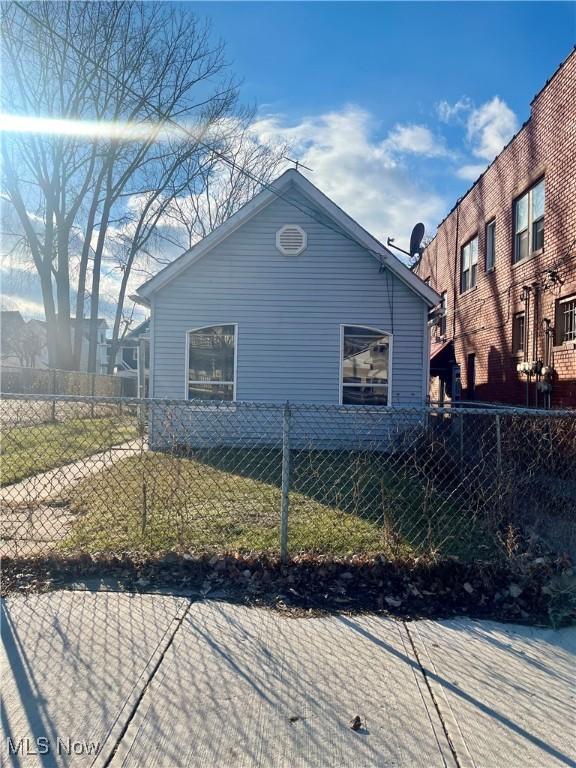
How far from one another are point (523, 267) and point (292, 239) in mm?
5412

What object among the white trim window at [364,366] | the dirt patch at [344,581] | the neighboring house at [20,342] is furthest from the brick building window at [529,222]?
the neighboring house at [20,342]

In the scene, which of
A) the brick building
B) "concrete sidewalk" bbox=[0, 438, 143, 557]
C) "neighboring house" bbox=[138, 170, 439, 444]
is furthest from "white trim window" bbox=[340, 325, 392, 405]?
"concrete sidewalk" bbox=[0, 438, 143, 557]

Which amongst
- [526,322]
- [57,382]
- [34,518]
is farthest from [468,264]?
[34,518]

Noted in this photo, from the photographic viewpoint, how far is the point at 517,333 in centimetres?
1244

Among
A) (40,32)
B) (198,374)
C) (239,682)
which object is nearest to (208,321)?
(198,374)

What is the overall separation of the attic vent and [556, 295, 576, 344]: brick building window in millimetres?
5191

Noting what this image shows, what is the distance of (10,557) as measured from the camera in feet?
13.5

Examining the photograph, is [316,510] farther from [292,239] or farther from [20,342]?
[20,342]

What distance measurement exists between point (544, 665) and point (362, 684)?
1.12 m

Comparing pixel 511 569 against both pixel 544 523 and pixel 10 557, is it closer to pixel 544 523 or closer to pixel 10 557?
pixel 544 523

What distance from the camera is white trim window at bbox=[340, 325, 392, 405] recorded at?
10.6 metres

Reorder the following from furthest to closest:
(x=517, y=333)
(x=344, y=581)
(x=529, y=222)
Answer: (x=517, y=333), (x=529, y=222), (x=344, y=581)

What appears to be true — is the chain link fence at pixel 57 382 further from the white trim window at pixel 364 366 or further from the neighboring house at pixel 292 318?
Result: the white trim window at pixel 364 366

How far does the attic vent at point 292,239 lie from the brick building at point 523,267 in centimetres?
496
